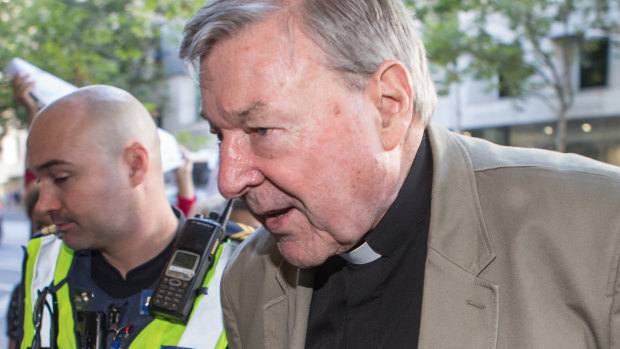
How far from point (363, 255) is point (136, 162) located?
3.55ft

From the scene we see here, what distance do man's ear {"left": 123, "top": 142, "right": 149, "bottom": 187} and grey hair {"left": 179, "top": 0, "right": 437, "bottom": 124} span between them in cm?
94

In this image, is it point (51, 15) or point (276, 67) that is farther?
point (51, 15)

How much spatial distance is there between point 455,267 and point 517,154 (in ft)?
1.09

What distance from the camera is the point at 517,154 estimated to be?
4.74 feet

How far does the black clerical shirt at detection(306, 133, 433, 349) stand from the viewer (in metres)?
1.47

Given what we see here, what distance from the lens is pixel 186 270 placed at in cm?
192

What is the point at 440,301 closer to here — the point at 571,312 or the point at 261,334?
the point at 571,312

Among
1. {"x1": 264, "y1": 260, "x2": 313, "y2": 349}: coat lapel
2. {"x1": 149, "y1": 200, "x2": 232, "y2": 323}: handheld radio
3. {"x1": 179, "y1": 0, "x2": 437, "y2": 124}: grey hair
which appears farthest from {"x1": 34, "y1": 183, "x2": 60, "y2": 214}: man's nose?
{"x1": 179, "y1": 0, "x2": 437, "y2": 124}: grey hair

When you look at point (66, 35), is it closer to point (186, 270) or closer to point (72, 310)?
point (72, 310)

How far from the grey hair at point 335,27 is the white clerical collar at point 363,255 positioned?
44 cm

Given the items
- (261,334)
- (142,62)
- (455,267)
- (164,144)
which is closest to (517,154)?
(455,267)

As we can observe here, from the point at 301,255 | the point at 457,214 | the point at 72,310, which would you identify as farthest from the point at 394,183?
the point at 72,310

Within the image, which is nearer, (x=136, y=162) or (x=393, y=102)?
(x=393, y=102)

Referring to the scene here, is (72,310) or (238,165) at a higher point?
(238,165)
